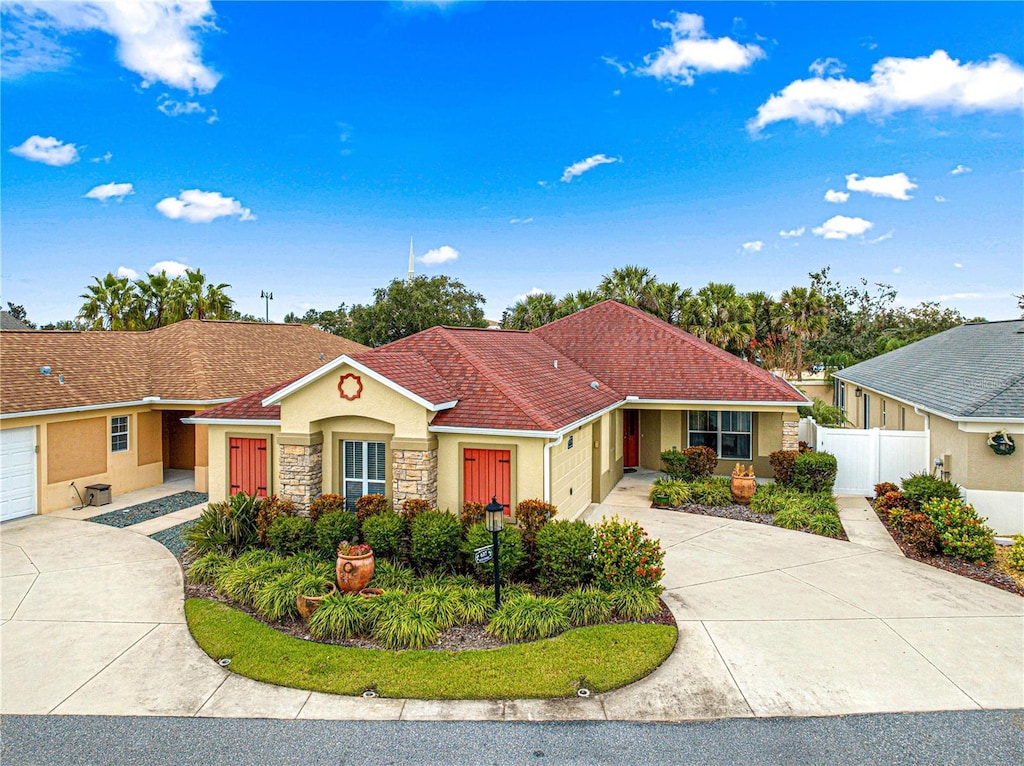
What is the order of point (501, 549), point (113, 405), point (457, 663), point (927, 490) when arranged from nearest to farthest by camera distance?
point (457, 663) → point (501, 549) → point (927, 490) → point (113, 405)

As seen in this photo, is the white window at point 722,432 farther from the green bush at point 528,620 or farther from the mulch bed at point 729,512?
the green bush at point 528,620

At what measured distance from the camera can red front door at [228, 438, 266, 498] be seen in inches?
505

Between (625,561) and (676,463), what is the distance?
27.0ft

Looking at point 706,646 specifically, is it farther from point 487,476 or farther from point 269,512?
point 269,512

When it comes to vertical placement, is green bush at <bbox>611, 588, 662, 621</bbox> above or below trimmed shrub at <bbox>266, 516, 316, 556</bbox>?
below

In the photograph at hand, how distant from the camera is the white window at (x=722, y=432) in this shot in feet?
57.7

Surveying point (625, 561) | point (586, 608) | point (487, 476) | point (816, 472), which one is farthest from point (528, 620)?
point (816, 472)

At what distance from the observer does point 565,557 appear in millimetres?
9031

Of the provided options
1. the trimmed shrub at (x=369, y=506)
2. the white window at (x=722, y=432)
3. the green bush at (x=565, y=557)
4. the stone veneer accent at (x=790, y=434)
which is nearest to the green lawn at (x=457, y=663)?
the green bush at (x=565, y=557)

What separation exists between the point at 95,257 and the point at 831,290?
56.7 metres

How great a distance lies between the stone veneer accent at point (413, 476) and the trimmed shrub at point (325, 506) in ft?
3.56

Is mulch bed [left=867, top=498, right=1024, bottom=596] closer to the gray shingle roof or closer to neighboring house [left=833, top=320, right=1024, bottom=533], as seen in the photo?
neighboring house [left=833, top=320, right=1024, bottom=533]

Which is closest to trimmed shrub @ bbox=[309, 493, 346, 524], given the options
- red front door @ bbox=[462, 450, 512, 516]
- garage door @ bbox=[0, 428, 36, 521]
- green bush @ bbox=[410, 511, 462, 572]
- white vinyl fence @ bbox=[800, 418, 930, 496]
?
green bush @ bbox=[410, 511, 462, 572]

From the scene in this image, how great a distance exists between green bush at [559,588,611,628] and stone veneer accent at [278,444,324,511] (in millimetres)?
5946
